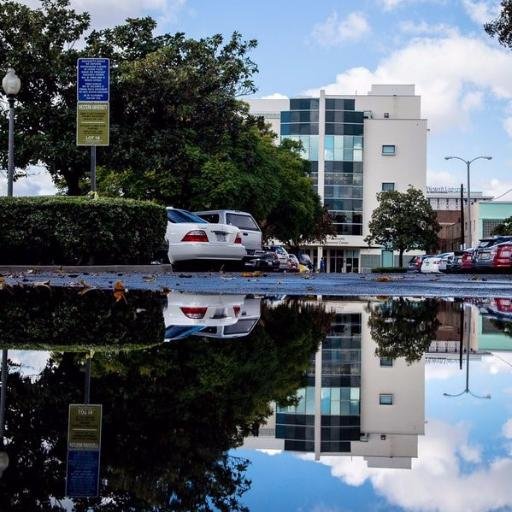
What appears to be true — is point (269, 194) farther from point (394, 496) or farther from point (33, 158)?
point (394, 496)

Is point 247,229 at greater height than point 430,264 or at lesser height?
greater

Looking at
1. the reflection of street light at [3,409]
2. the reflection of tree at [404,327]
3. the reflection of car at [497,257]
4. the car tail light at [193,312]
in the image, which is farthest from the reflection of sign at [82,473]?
the reflection of car at [497,257]

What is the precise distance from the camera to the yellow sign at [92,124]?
2238cm

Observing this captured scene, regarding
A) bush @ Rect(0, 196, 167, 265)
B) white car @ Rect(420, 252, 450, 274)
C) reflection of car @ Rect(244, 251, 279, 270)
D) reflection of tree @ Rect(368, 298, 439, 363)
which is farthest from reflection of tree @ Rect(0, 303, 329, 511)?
white car @ Rect(420, 252, 450, 274)

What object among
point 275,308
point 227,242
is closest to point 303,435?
point 275,308

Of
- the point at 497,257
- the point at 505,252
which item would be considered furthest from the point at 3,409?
the point at 497,257

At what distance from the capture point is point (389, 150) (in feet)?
315

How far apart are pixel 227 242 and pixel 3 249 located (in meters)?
6.30

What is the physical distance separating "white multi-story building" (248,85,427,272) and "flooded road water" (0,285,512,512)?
8918 centimetres

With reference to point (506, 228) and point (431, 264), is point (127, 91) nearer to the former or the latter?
point (431, 264)

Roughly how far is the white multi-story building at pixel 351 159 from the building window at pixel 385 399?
91.0m

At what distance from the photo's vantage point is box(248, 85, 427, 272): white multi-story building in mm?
94500

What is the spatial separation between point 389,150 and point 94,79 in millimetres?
75810

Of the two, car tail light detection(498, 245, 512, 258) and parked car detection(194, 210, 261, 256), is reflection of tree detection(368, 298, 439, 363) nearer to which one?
parked car detection(194, 210, 261, 256)
